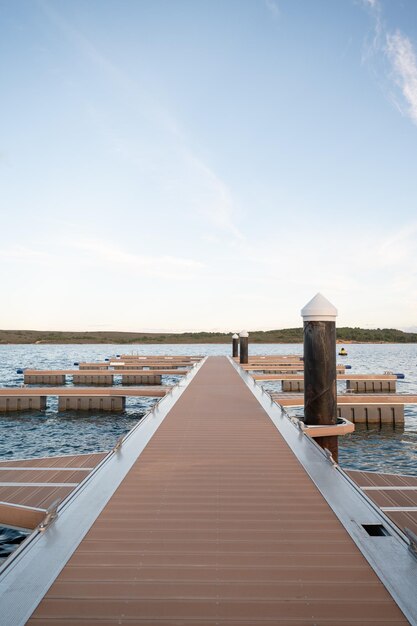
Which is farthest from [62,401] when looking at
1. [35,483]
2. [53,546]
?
[53,546]

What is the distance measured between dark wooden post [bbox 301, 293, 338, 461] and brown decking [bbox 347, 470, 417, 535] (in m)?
0.93

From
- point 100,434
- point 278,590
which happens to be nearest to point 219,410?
point 278,590

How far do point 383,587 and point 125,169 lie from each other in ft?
60.1

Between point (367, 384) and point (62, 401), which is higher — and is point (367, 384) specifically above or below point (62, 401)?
above

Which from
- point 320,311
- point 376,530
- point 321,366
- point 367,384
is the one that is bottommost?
point 367,384

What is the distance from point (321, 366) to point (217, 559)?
4143 mm

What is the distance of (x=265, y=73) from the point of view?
14.3 metres

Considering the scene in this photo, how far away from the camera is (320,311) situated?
644 centimetres

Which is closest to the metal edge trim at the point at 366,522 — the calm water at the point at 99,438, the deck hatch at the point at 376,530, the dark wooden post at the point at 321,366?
the deck hatch at the point at 376,530

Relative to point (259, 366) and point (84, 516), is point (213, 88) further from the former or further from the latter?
point (84, 516)

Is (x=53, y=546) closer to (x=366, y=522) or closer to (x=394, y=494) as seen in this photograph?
(x=366, y=522)

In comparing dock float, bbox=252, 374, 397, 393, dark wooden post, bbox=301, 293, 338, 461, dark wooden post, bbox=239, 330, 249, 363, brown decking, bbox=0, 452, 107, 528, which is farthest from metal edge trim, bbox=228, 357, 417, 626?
dock float, bbox=252, 374, 397, 393

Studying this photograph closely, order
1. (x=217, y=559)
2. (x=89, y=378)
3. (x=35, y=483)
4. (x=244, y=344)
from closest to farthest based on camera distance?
(x=217, y=559) → (x=35, y=483) → (x=244, y=344) → (x=89, y=378)

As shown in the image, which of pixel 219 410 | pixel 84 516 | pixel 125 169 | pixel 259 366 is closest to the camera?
pixel 84 516
